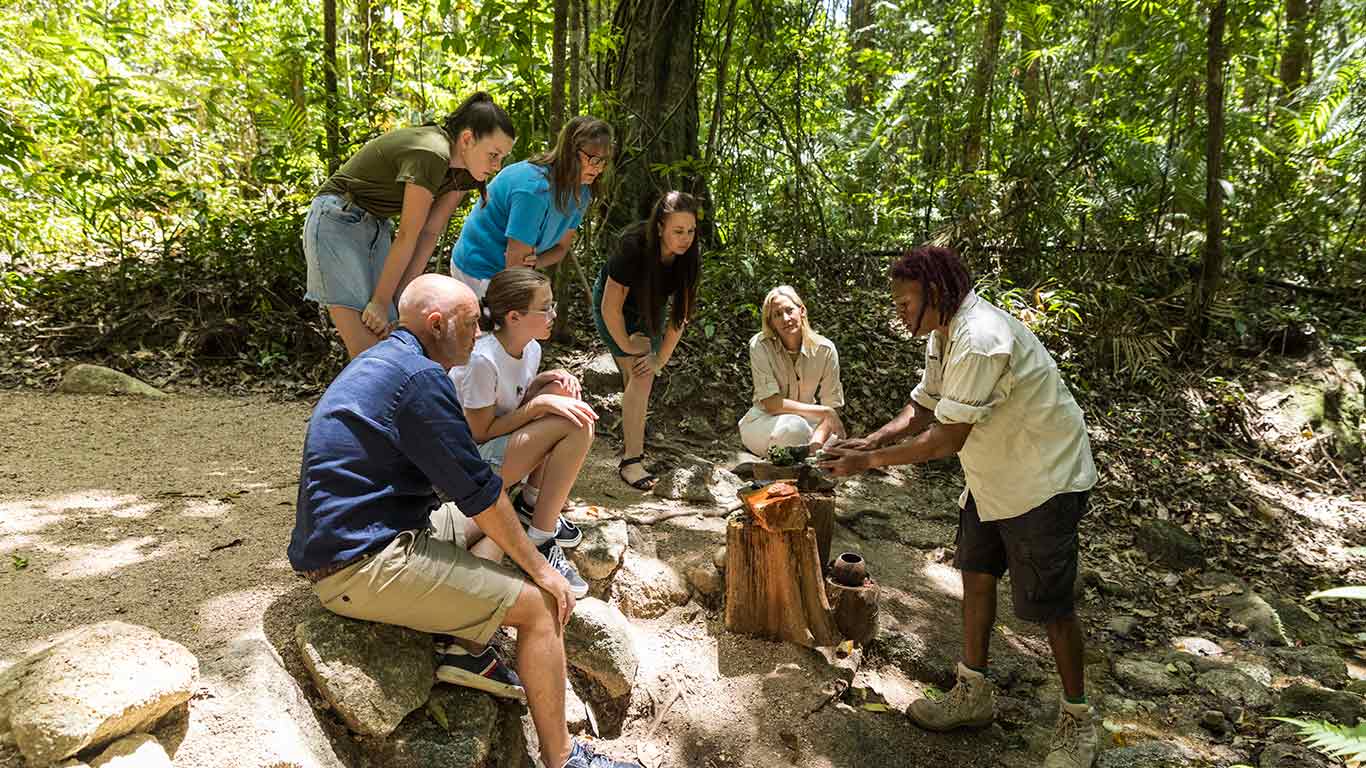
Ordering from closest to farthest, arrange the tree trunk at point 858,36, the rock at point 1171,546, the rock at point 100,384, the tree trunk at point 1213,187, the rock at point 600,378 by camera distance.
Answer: the rock at point 1171,546
the rock at point 100,384
the rock at point 600,378
the tree trunk at point 1213,187
the tree trunk at point 858,36

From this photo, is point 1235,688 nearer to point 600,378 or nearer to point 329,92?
point 600,378

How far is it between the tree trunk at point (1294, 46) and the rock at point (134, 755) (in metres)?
9.49

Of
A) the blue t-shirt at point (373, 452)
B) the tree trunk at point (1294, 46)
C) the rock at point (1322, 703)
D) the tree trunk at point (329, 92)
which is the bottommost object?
the rock at point (1322, 703)

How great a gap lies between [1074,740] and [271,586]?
3.09 meters

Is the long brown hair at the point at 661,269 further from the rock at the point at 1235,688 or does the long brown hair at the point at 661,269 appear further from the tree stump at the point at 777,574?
the rock at the point at 1235,688

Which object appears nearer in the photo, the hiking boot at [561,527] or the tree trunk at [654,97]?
the hiking boot at [561,527]

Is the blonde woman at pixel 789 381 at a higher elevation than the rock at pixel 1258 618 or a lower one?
higher

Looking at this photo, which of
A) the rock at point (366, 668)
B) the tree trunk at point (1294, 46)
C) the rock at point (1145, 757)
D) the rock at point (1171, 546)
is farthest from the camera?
the tree trunk at point (1294, 46)

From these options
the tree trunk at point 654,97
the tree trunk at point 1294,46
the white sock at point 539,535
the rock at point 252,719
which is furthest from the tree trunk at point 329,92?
the tree trunk at point 1294,46

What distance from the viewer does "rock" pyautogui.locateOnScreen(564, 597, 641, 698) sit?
10.8 ft

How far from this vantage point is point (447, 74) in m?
7.27

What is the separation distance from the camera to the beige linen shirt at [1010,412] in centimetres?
298

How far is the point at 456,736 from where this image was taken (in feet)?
8.82

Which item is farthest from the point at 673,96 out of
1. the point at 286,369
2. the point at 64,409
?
the point at 64,409
